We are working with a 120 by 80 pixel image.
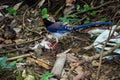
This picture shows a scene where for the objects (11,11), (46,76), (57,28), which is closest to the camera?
(46,76)

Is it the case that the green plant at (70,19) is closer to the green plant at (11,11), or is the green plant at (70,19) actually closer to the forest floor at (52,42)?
the forest floor at (52,42)

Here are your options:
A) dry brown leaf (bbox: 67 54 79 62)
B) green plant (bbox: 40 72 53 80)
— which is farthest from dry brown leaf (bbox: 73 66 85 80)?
green plant (bbox: 40 72 53 80)

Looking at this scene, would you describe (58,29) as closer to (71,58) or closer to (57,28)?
(57,28)

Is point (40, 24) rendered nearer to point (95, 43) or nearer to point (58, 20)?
point (58, 20)

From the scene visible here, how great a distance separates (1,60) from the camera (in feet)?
13.9

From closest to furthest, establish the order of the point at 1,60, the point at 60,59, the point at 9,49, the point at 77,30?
the point at 1,60, the point at 60,59, the point at 9,49, the point at 77,30

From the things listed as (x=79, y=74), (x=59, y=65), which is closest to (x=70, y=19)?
(x=59, y=65)

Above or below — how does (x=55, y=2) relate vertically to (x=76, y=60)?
above

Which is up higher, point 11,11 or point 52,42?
point 11,11

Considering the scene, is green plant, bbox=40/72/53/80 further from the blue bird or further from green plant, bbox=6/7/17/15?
green plant, bbox=6/7/17/15

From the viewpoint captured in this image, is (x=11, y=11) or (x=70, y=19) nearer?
(x=70, y=19)

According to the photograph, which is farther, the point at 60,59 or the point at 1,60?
the point at 60,59

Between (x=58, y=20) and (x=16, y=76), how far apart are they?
1.91 meters

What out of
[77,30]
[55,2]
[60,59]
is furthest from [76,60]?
[55,2]
